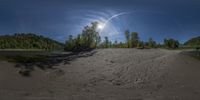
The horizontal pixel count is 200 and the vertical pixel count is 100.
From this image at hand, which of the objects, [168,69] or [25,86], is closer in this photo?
[25,86]

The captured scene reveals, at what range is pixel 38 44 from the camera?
254 ft

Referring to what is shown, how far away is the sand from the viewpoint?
7.91m

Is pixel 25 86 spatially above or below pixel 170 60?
below

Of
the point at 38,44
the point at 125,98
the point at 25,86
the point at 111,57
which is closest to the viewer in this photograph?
the point at 125,98

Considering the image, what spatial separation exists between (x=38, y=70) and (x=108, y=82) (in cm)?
363

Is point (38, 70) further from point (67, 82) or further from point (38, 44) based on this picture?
point (38, 44)

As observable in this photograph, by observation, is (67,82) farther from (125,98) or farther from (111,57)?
(111,57)

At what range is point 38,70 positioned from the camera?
37.9ft

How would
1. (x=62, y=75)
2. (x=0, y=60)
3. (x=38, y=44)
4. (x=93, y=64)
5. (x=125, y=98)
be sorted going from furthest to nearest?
(x=38, y=44)
(x=93, y=64)
(x=0, y=60)
(x=62, y=75)
(x=125, y=98)

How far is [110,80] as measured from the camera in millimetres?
10797

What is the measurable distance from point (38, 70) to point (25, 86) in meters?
2.16

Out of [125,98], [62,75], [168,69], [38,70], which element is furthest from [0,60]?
[168,69]

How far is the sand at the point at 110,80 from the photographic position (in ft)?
26.0

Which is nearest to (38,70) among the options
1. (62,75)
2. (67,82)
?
(62,75)
